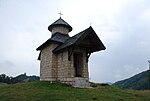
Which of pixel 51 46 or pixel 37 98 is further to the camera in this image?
pixel 51 46

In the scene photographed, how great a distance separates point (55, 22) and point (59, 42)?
16.0ft

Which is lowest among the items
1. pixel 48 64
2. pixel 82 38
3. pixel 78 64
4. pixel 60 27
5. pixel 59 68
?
pixel 59 68

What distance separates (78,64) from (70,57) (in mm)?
2534

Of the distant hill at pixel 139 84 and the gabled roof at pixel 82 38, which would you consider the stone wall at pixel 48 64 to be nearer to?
the gabled roof at pixel 82 38

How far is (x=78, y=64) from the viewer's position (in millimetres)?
23406

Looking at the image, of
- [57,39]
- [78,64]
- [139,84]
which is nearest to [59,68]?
[78,64]

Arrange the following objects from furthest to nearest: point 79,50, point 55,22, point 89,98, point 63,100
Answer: point 55,22 → point 79,50 → point 89,98 → point 63,100

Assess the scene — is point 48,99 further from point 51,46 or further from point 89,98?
point 51,46

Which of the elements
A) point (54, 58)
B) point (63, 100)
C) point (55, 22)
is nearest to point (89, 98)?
point (63, 100)

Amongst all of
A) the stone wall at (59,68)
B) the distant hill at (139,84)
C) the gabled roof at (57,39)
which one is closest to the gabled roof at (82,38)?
the stone wall at (59,68)

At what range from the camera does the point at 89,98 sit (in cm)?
1485

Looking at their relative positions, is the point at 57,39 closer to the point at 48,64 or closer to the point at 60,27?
the point at 48,64

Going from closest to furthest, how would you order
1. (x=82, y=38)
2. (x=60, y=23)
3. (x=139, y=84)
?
(x=82, y=38)
(x=60, y=23)
(x=139, y=84)

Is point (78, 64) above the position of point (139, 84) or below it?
above
